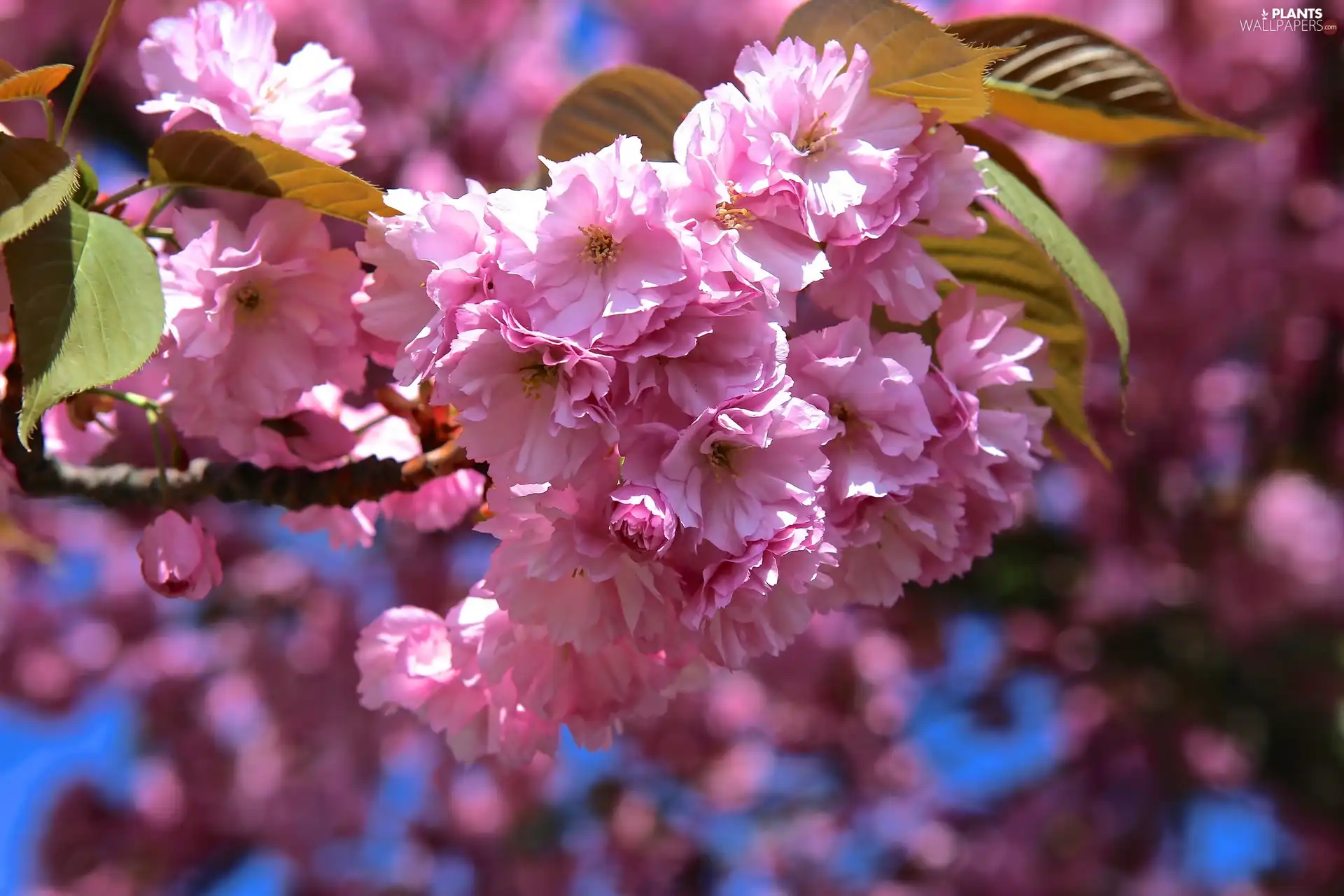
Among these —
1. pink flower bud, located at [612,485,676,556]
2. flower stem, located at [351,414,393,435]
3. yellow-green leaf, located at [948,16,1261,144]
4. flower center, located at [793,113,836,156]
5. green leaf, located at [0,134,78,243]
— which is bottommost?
flower stem, located at [351,414,393,435]

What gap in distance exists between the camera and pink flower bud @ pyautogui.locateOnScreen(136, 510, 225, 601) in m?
0.89

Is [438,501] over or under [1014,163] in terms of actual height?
under

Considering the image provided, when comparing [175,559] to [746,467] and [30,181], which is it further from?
[746,467]

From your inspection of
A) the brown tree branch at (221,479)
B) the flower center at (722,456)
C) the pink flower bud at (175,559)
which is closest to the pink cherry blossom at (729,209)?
the flower center at (722,456)

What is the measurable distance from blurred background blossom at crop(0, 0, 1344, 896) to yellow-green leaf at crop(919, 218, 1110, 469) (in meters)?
2.91

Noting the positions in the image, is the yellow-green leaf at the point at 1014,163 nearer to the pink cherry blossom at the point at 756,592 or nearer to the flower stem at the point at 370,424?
the pink cherry blossom at the point at 756,592

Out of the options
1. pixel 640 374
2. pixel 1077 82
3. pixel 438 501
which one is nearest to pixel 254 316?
pixel 438 501

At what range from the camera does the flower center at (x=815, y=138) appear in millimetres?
759

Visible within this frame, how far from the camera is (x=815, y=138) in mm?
765

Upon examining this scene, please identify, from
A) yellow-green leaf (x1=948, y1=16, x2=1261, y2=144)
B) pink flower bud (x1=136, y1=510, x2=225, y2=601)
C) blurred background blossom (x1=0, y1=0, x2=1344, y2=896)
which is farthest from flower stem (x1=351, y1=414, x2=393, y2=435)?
blurred background blossom (x1=0, y1=0, x2=1344, y2=896)

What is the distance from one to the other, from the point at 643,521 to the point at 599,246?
17cm

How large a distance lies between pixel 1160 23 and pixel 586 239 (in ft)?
13.4

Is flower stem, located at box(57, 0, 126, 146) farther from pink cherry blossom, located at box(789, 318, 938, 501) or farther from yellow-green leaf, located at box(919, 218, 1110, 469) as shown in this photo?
yellow-green leaf, located at box(919, 218, 1110, 469)

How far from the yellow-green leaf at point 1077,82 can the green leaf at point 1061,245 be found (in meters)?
0.15
